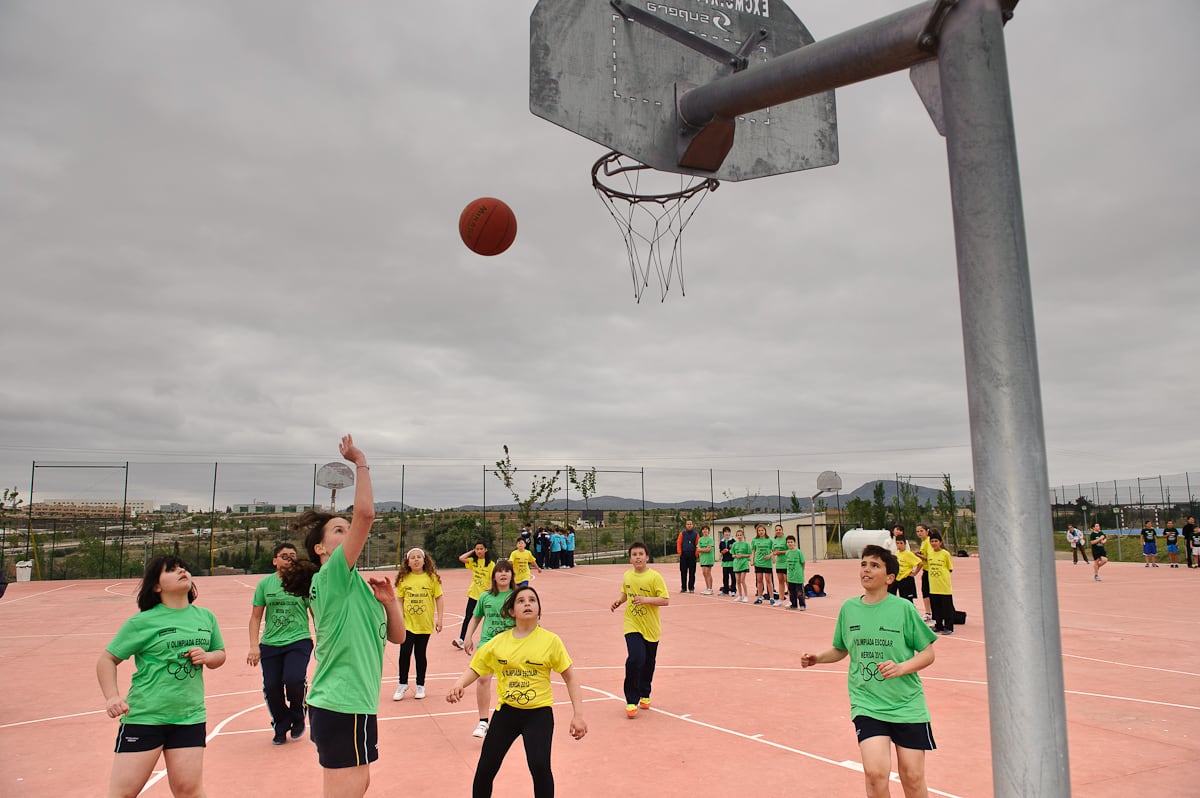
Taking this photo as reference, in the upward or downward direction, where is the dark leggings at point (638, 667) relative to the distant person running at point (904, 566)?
downward

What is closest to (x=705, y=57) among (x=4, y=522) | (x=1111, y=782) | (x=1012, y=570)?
(x=1012, y=570)

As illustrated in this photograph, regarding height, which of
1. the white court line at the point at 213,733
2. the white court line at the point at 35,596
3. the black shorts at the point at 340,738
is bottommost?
the white court line at the point at 213,733

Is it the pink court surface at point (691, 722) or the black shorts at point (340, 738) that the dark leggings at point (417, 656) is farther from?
the black shorts at point (340, 738)

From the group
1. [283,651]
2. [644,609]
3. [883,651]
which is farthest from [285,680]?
[883,651]

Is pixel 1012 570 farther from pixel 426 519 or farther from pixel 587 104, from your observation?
pixel 426 519

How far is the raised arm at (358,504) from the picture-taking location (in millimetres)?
4242

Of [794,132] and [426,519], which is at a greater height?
[794,132]

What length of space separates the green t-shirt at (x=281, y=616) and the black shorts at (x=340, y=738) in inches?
146

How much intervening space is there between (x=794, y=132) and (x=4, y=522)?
123 ft

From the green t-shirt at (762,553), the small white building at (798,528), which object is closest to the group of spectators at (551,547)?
the small white building at (798,528)

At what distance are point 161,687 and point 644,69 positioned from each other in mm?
4914

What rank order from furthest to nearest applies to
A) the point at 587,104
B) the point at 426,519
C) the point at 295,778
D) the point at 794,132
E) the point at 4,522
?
1. the point at 426,519
2. the point at 4,522
3. the point at 295,778
4. the point at 794,132
5. the point at 587,104

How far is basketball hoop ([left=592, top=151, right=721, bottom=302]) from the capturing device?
19.8 ft

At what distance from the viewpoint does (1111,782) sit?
639cm
